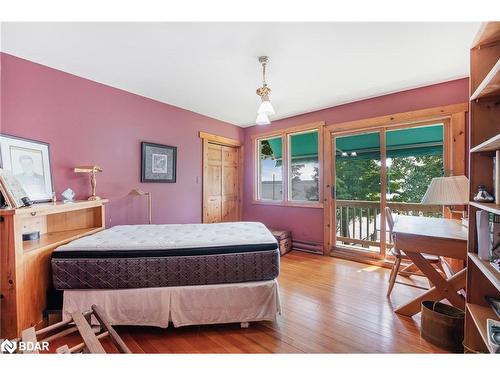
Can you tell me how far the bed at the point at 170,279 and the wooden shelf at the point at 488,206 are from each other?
130 centimetres

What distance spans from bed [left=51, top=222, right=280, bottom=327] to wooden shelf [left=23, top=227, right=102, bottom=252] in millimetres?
219

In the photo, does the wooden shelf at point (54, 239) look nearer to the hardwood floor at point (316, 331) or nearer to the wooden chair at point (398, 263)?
the hardwood floor at point (316, 331)

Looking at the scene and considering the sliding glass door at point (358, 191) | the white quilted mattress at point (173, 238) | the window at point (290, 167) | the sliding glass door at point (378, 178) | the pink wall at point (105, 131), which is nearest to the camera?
the white quilted mattress at point (173, 238)

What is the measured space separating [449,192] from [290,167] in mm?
2538

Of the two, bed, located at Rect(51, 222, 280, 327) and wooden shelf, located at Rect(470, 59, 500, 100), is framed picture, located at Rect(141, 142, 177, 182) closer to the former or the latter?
bed, located at Rect(51, 222, 280, 327)

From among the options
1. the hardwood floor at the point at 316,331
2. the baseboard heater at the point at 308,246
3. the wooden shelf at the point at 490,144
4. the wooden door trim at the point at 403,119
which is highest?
the wooden door trim at the point at 403,119

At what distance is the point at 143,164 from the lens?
3115 mm

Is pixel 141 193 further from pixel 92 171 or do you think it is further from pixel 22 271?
pixel 22 271

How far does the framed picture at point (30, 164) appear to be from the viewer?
188 cm

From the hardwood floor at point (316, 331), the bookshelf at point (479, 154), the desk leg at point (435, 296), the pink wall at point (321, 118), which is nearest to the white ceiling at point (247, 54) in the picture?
the pink wall at point (321, 118)

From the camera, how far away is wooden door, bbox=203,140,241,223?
4.03 meters
